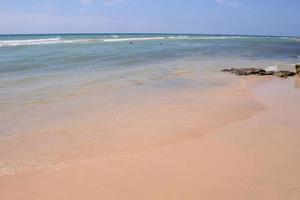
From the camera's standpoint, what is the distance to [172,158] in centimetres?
510

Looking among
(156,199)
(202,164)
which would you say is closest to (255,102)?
(202,164)

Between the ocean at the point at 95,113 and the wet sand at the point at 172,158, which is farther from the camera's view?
the ocean at the point at 95,113

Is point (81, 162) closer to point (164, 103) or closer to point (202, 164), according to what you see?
point (202, 164)

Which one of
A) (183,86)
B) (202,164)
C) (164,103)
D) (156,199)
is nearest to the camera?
(156,199)

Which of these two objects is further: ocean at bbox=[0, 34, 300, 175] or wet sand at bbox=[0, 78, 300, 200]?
ocean at bbox=[0, 34, 300, 175]

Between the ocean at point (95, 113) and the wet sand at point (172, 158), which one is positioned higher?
the ocean at point (95, 113)

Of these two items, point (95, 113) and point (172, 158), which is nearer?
point (172, 158)

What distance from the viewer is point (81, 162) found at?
194 inches

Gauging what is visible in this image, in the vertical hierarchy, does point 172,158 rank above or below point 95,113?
below

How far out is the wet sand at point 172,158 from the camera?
13.5 ft

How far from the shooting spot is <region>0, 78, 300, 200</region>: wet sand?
162 inches

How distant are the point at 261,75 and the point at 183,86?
14.4 ft

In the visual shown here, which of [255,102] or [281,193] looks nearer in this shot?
[281,193]

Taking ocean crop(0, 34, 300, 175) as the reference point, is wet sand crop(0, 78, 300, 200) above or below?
below
